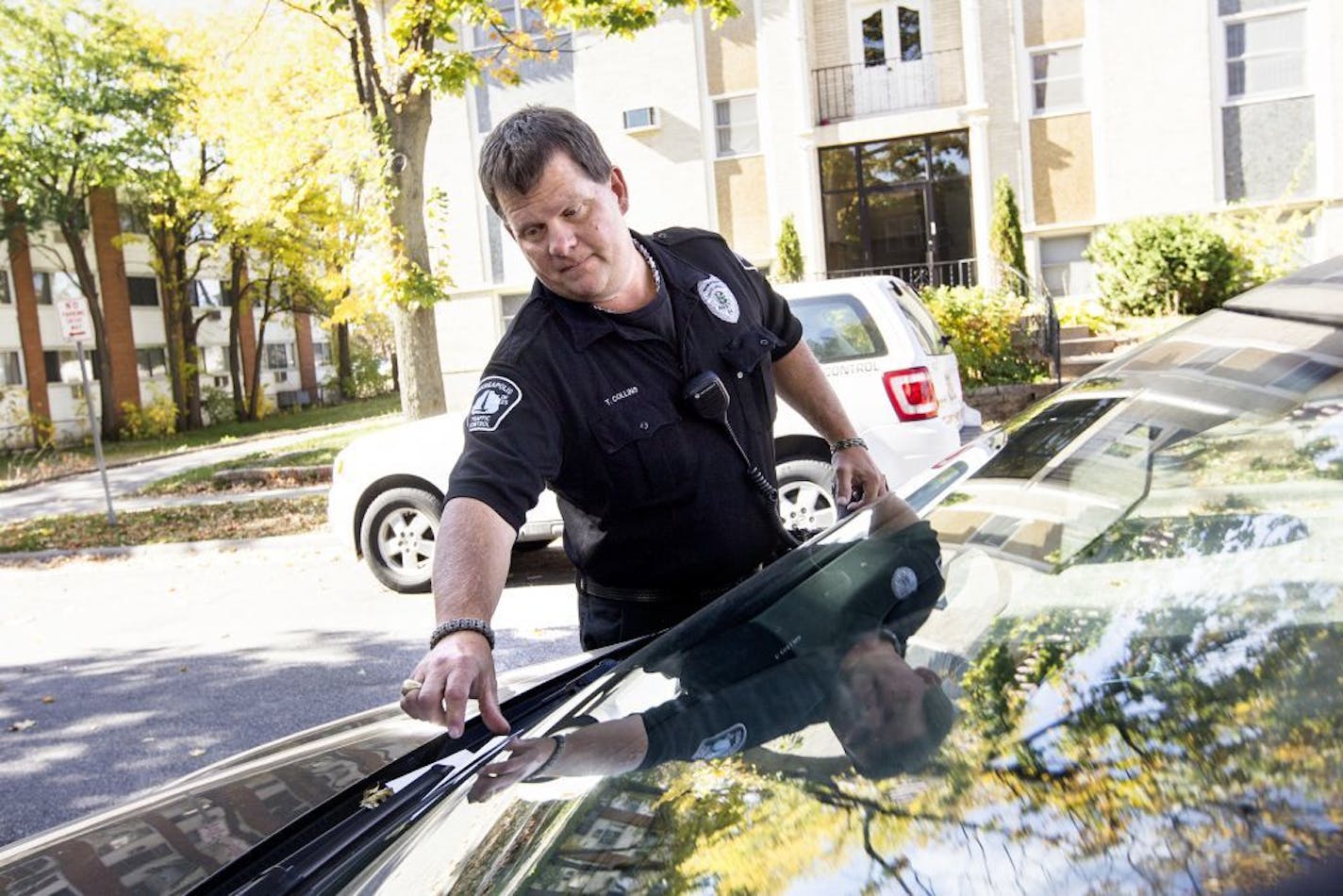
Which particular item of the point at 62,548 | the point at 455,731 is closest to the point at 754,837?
the point at 455,731

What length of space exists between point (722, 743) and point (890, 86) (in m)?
21.7

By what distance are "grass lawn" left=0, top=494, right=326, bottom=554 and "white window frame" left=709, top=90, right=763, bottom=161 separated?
12.0 meters

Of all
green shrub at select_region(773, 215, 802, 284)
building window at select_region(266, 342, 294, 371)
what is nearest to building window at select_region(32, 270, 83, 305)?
building window at select_region(266, 342, 294, 371)

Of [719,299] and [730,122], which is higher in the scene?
[730,122]

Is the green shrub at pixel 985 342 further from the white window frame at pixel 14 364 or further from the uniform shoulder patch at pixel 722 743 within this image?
the white window frame at pixel 14 364

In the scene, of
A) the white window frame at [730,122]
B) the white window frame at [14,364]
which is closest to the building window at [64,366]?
the white window frame at [14,364]

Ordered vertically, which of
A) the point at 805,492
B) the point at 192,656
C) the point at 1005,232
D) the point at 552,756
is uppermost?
the point at 1005,232

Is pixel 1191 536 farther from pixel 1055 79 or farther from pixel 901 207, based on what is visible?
pixel 901 207

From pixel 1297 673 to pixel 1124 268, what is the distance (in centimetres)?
1722

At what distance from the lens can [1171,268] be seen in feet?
54.1

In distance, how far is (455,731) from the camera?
1.71 meters

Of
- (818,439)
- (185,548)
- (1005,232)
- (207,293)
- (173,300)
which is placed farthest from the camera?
(207,293)

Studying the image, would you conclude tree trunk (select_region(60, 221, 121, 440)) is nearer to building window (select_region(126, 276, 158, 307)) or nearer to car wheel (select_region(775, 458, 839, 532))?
building window (select_region(126, 276, 158, 307))

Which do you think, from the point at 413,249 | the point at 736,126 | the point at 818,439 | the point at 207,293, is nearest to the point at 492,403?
the point at 818,439
